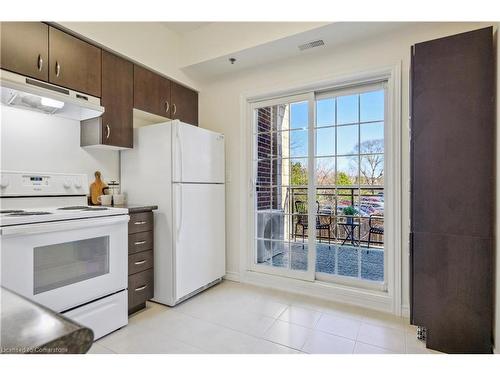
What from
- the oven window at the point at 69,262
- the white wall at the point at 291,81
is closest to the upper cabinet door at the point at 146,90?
the white wall at the point at 291,81

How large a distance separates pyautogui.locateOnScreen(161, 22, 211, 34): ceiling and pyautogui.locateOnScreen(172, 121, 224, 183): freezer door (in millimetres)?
1084

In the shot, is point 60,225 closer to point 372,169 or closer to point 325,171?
point 325,171

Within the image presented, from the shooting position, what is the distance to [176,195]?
7.97 ft

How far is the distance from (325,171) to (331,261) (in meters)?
1.05

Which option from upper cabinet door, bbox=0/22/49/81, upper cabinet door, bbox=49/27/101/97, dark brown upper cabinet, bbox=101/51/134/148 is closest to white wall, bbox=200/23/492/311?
dark brown upper cabinet, bbox=101/51/134/148

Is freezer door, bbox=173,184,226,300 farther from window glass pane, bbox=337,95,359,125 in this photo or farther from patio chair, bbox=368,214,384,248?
patio chair, bbox=368,214,384,248

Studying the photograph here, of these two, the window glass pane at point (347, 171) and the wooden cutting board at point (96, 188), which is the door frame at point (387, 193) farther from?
the wooden cutting board at point (96, 188)

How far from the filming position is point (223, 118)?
10.5ft

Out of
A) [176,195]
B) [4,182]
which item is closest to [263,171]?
[176,195]

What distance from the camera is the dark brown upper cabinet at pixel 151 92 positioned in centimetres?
262

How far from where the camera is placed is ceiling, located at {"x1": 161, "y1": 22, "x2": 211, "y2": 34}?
278 centimetres
